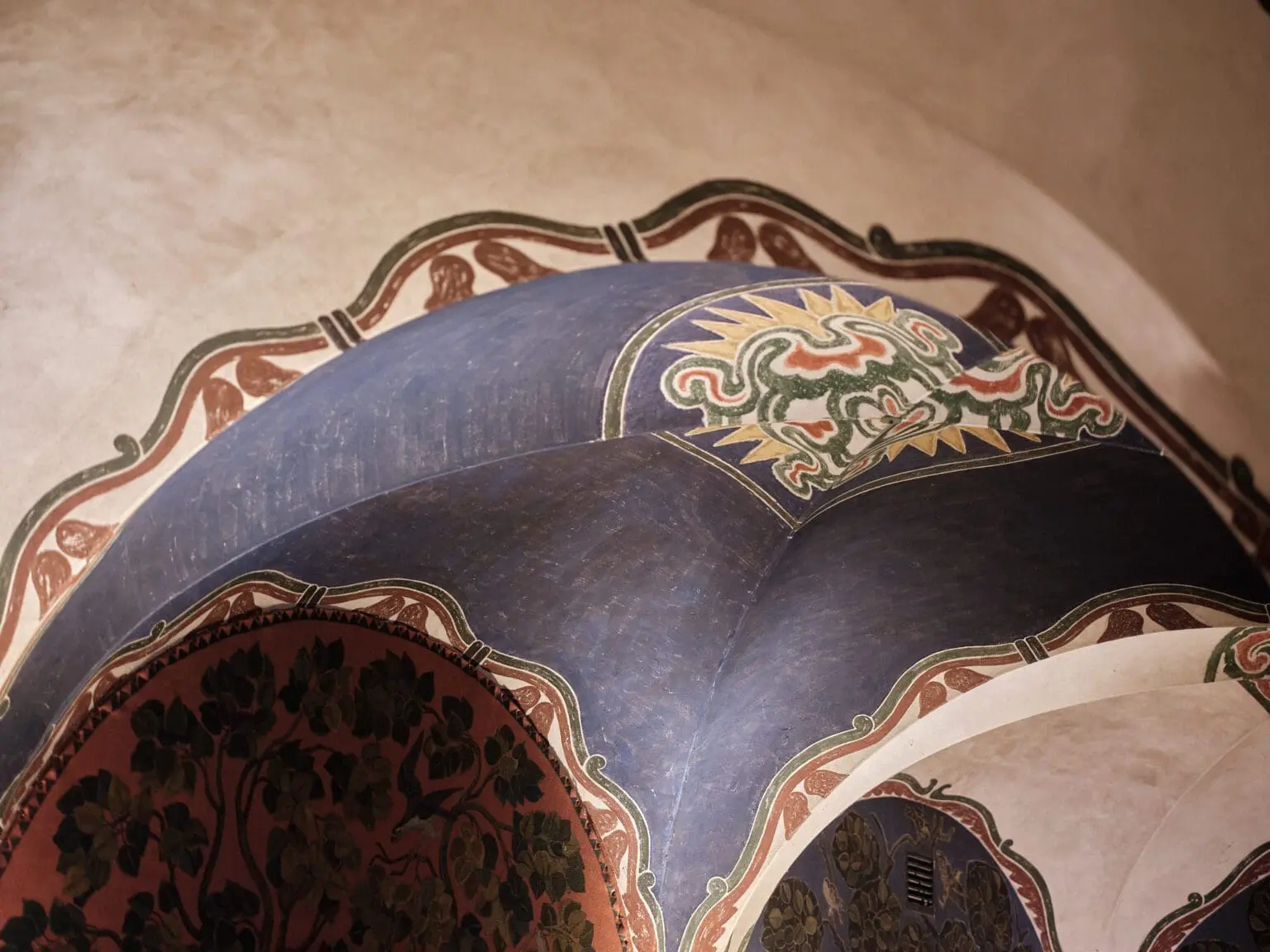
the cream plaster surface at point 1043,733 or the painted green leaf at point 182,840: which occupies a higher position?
the cream plaster surface at point 1043,733

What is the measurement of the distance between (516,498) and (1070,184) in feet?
9.06

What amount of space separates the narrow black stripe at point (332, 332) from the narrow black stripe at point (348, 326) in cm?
2

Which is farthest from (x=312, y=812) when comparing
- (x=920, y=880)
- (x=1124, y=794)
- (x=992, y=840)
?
(x=1124, y=794)

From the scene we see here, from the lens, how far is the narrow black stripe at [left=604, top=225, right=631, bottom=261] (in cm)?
331

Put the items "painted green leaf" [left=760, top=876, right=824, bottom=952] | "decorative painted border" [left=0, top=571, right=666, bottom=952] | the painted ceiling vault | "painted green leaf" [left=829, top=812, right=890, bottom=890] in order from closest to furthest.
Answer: the painted ceiling vault < "decorative painted border" [left=0, top=571, right=666, bottom=952] < "painted green leaf" [left=760, top=876, right=824, bottom=952] < "painted green leaf" [left=829, top=812, right=890, bottom=890]

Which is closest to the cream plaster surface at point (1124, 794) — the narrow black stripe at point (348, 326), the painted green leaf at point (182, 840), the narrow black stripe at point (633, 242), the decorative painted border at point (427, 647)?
the decorative painted border at point (427, 647)

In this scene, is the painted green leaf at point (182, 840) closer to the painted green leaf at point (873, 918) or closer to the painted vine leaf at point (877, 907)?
the painted vine leaf at point (877, 907)

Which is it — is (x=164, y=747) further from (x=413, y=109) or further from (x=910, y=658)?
(x=910, y=658)

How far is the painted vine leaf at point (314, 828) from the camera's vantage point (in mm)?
4523

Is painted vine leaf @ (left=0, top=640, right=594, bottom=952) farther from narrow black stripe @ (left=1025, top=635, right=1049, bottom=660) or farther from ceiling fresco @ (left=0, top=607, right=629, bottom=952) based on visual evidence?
narrow black stripe @ (left=1025, top=635, right=1049, bottom=660)

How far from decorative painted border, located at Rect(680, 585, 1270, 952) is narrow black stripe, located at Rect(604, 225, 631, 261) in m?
3.03

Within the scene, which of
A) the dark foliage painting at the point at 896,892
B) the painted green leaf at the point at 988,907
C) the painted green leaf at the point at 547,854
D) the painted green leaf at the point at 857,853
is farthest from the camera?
the painted green leaf at the point at 988,907

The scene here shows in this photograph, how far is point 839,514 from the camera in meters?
5.57

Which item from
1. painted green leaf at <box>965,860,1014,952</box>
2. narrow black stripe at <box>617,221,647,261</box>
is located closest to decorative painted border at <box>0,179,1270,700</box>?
narrow black stripe at <box>617,221,647,261</box>
